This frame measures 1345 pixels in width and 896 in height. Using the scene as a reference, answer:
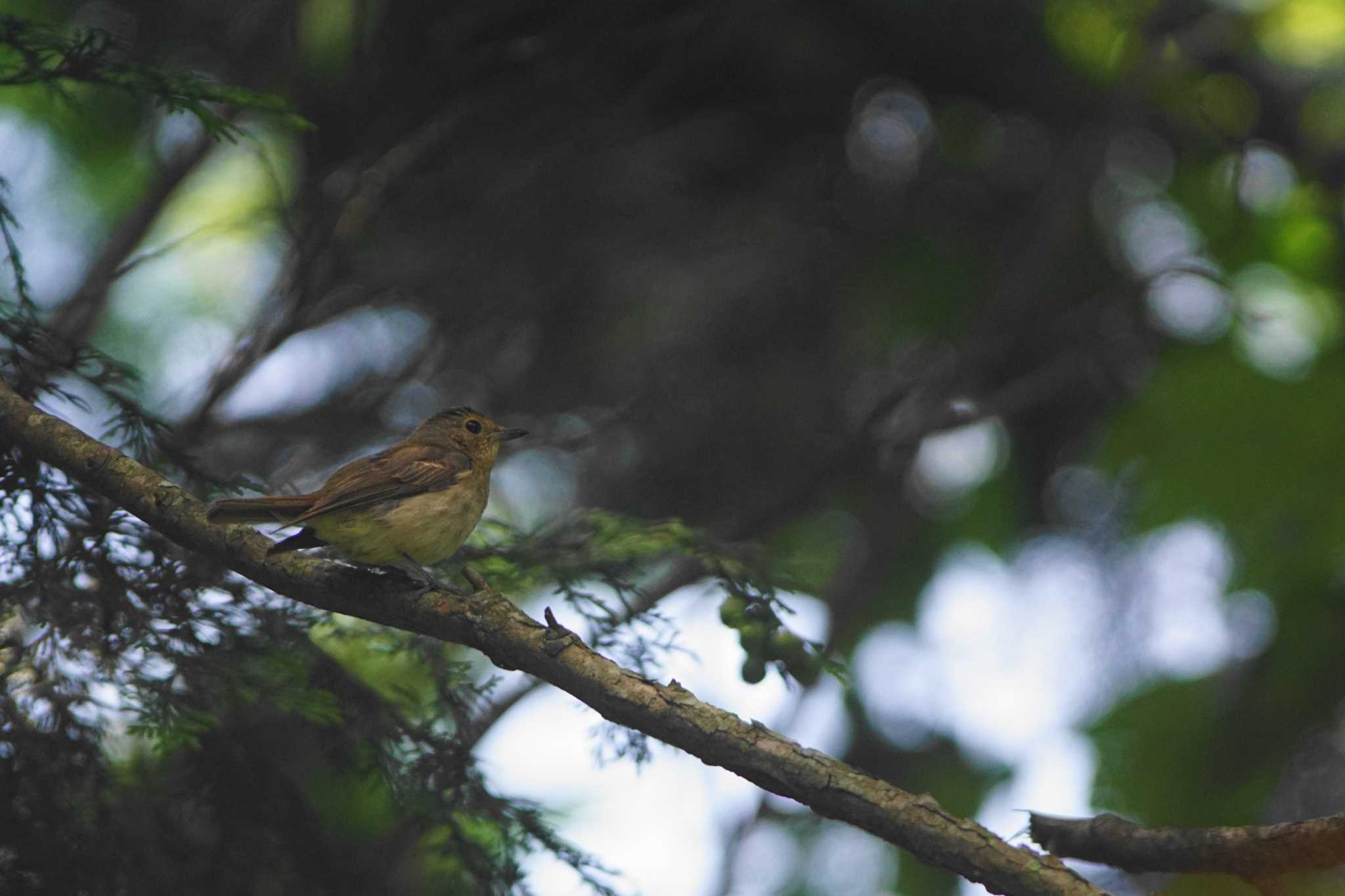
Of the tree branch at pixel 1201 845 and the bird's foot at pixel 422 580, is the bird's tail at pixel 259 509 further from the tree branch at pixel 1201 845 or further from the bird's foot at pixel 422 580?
the tree branch at pixel 1201 845

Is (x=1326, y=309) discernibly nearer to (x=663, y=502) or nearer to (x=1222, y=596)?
(x=1222, y=596)

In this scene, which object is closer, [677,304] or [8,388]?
[8,388]

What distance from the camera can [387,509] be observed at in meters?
3.57

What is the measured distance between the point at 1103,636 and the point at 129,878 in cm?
422

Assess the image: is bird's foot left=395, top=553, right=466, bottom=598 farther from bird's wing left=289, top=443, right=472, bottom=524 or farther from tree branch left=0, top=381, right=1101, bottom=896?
bird's wing left=289, top=443, right=472, bottom=524

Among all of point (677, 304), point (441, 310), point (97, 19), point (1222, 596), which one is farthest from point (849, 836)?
point (97, 19)

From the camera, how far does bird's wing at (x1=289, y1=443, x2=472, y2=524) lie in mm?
3512

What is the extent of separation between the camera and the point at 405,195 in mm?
5656

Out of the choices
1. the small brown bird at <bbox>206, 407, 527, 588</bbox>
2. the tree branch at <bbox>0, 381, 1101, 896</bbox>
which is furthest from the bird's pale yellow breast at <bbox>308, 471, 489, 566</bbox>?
the tree branch at <bbox>0, 381, 1101, 896</bbox>

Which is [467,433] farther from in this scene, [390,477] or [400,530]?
[400,530]

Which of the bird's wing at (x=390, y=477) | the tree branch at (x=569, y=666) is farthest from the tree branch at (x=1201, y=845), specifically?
the bird's wing at (x=390, y=477)

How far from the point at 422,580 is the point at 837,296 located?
3.60 m

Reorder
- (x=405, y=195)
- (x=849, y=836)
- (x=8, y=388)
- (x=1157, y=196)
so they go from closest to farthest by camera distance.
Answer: (x=8, y=388), (x=849, y=836), (x=405, y=195), (x=1157, y=196)

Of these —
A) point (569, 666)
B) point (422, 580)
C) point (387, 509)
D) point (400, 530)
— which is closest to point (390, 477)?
point (387, 509)
